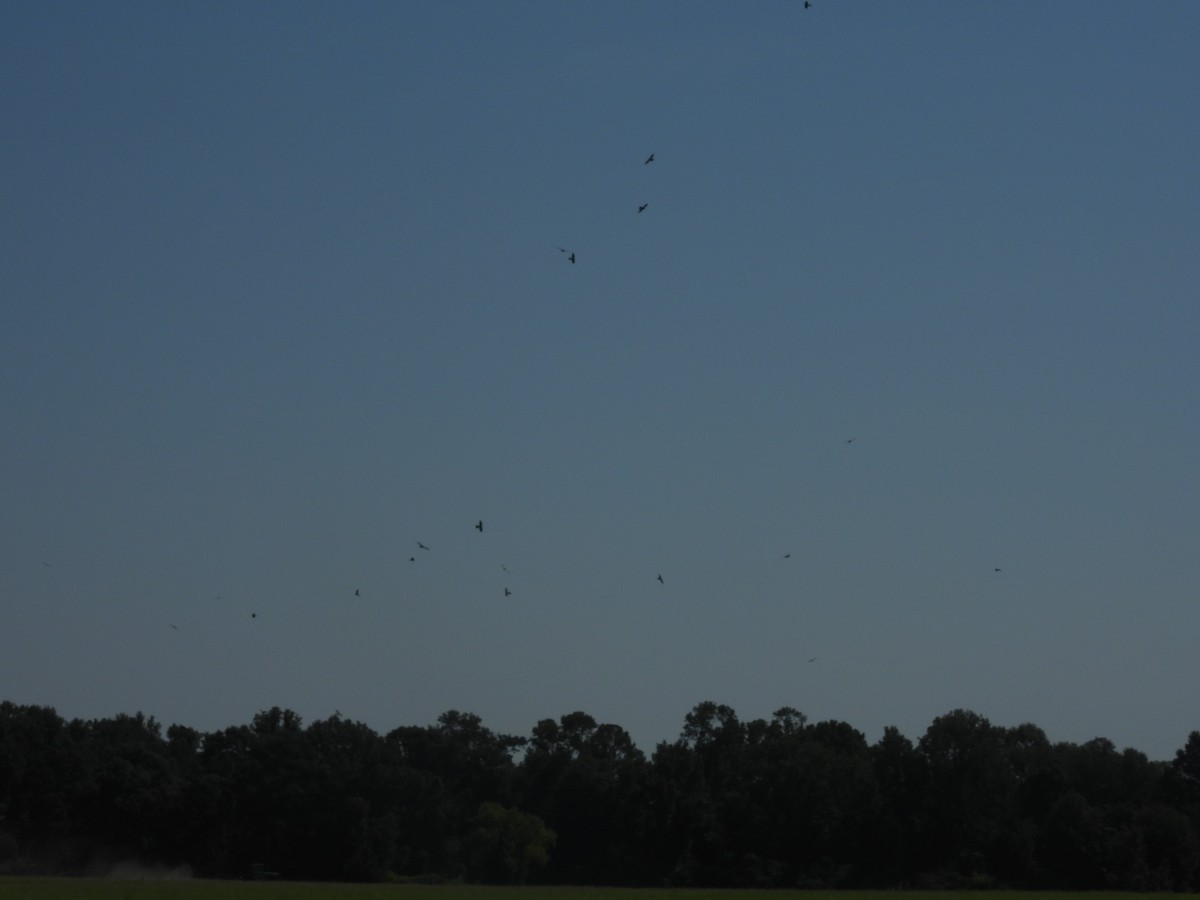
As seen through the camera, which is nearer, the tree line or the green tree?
the tree line

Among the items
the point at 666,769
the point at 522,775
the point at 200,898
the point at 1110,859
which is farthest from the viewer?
the point at 522,775

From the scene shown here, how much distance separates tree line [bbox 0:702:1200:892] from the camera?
9938 centimetres

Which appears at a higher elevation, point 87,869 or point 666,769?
point 666,769

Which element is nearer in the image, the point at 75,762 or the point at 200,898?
the point at 200,898

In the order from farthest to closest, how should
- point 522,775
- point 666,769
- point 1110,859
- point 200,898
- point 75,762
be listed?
1. point 522,775
2. point 666,769
3. point 75,762
4. point 1110,859
5. point 200,898

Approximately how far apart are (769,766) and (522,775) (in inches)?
1152

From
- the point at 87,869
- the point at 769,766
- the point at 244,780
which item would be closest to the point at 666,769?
the point at 769,766

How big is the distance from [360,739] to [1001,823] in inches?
1964

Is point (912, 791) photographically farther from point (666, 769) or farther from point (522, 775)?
point (522, 775)

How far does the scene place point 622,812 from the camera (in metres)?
116

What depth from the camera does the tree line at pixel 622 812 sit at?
326 ft

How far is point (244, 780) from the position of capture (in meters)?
112

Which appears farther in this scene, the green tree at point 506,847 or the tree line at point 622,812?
the green tree at point 506,847

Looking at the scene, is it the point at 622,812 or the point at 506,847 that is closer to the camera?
the point at 506,847
